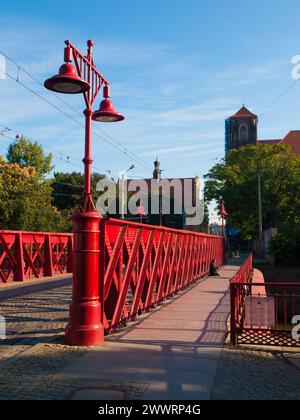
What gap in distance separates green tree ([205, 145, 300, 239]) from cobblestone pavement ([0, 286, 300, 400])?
126 feet

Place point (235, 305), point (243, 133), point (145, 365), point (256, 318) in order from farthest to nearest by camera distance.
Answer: point (243, 133), point (256, 318), point (235, 305), point (145, 365)

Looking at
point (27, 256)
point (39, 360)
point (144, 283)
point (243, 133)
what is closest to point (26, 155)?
point (27, 256)

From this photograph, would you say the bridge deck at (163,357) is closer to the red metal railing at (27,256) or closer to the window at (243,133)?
the red metal railing at (27,256)

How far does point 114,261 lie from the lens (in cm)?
759

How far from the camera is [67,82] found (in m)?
6.85

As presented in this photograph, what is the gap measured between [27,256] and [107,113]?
8862 mm

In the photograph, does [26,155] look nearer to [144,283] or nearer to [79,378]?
[144,283]

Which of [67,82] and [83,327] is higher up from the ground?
[67,82]

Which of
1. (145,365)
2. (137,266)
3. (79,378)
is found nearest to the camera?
(79,378)

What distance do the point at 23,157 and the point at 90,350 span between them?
49170mm

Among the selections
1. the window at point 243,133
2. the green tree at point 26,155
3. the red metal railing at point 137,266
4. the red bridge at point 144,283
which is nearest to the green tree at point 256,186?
the green tree at point 26,155

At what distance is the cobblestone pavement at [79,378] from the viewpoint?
4.67 m
